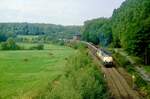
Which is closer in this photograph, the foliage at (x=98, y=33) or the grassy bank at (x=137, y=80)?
the grassy bank at (x=137, y=80)

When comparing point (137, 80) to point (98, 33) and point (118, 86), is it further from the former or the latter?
point (98, 33)

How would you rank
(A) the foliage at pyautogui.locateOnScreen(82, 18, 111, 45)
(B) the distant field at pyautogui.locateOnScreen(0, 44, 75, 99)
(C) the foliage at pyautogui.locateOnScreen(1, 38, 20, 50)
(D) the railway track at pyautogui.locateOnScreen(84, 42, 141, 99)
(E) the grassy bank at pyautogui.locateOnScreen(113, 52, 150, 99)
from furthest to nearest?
(C) the foliage at pyautogui.locateOnScreen(1, 38, 20, 50)
(A) the foliage at pyautogui.locateOnScreen(82, 18, 111, 45)
(B) the distant field at pyautogui.locateOnScreen(0, 44, 75, 99)
(E) the grassy bank at pyautogui.locateOnScreen(113, 52, 150, 99)
(D) the railway track at pyautogui.locateOnScreen(84, 42, 141, 99)

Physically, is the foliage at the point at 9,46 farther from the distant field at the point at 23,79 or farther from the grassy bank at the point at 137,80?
the grassy bank at the point at 137,80

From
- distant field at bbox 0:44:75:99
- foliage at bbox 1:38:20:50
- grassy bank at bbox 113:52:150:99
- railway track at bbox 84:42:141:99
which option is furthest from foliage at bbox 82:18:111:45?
railway track at bbox 84:42:141:99

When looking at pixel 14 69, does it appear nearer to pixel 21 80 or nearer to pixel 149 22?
pixel 21 80

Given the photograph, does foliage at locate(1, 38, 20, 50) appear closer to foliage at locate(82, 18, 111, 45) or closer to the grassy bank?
foliage at locate(82, 18, 111, 45)

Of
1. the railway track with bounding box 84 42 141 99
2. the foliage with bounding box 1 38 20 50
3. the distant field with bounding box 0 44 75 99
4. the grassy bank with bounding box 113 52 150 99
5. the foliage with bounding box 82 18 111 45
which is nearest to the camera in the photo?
the railway track with bounding box 84 42 141 99

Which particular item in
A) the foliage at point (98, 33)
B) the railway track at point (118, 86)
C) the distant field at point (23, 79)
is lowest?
the distant field at point (23, 79)

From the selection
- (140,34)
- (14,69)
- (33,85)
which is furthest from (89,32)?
(33,85)

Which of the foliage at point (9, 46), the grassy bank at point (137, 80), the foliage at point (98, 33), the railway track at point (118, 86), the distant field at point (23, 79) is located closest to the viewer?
the railway track at point (118, 86)

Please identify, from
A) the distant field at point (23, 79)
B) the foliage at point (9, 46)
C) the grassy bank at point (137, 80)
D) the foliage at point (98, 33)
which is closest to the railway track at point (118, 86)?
the grassy bank at point (137, 80)

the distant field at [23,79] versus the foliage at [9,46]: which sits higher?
the foliage at [9,46]

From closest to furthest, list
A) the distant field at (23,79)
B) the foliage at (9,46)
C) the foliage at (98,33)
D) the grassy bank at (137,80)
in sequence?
the grassy bank at (137,80) → the distant field at (23,79) → the foliage at (98,33) → the foliage at (9,46)

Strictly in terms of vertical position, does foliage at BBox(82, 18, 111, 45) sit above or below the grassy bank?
above
